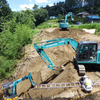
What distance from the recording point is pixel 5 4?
87.7 ft

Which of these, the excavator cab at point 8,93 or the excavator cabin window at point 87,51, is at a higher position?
the excavator cabin window at point 87,51

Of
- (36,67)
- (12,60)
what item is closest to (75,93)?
(36,67)

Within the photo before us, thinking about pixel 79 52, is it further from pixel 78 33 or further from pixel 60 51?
pixel 78 33

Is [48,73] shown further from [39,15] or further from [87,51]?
[39,15]

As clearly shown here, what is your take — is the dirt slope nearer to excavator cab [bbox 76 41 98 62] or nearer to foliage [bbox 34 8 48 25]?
excavator cab [bbox 76 41 98 62]

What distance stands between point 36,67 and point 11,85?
485 centimetres

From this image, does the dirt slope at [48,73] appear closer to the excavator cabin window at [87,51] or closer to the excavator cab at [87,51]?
the excavator cab at [87,51]

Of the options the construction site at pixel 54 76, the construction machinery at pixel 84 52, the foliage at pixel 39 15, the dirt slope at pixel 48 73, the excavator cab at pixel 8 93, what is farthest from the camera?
the foliage at pixel 39 15

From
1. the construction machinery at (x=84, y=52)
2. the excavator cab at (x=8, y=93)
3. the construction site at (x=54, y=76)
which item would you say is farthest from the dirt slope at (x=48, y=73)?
the excavator cab at (x=8, y=93)

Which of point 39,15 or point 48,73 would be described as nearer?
point 48,73

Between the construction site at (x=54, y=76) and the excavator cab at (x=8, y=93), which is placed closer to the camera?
the excavator cab at (x=8, y=93)

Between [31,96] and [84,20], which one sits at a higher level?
[84,20]

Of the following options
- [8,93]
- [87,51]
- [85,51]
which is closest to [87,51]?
[87,51]

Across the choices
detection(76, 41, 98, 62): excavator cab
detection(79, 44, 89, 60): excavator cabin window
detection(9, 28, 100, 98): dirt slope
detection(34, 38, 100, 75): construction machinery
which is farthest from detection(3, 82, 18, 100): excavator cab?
detection(79, 44, 89, 60): excavator cabin window
